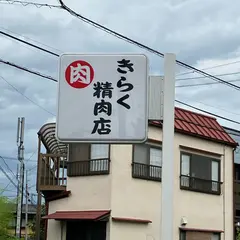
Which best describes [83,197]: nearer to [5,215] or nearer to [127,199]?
[127,199]

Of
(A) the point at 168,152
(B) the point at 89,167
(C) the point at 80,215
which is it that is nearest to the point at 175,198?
(B) the point at 89,167

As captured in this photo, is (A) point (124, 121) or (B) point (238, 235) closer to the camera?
(A) point (124, 121)

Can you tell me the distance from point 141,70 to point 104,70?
0.29 m

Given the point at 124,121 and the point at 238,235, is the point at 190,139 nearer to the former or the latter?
the point at 238,235

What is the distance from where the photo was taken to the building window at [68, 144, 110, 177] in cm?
2083

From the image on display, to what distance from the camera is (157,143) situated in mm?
22000

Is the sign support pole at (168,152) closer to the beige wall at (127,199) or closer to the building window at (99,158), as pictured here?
the beige wall at (127,199)

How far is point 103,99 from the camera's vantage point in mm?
4465

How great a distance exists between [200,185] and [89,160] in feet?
17.8

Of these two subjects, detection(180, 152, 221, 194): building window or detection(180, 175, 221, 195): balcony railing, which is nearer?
detection(180, 175, 221, 195): balcony railing

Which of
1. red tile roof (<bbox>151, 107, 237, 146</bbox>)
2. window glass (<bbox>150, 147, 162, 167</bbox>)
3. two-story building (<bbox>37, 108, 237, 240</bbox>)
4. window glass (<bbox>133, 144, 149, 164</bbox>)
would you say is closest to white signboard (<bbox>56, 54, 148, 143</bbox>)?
two-story building (<bbox>37, 108, 237, 240</bbox>)

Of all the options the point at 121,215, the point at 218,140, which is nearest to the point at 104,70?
the point at 121,215

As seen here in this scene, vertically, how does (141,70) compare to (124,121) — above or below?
above

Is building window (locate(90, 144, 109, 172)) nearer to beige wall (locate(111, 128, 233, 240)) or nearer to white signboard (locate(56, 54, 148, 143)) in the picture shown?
beige wall (locate(111, 128, 233, 240))
